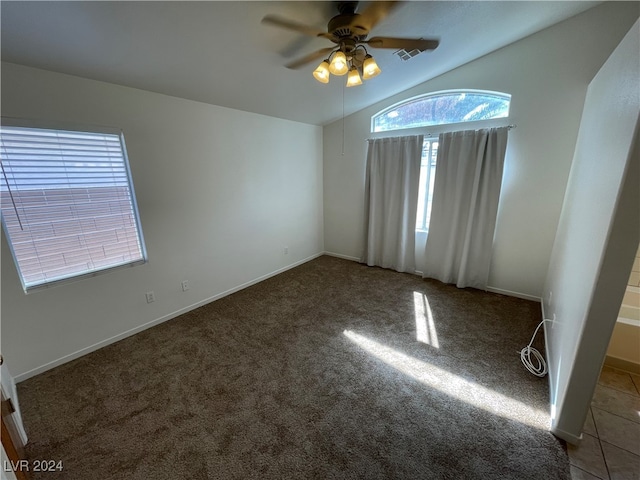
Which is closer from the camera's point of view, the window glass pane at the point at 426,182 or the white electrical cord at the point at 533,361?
the white electrical cord at the point at 533,361

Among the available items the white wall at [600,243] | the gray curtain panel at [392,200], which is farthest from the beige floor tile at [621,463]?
the gray curtain panel at [392,200]

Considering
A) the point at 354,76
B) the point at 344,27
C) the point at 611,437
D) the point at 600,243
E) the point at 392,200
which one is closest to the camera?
the point at 600,243

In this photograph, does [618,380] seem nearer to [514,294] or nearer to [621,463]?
[621,463]

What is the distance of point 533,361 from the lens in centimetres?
207

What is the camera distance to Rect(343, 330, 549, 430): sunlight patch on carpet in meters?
1.61

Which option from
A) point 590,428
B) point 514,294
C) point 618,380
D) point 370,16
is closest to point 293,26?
point 370,16

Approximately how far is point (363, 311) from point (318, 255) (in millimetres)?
2077

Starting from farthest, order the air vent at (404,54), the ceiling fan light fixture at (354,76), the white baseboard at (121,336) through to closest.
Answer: the air vent at (404,54) < the white baseboard at (121,336) < the ceiling fan light fixture at (354,76)

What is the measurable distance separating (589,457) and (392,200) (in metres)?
3.01

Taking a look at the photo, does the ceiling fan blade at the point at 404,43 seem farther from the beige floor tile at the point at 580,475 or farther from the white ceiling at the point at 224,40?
the beige floor tile at the point at 580,475

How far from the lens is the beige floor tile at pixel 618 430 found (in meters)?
1.43

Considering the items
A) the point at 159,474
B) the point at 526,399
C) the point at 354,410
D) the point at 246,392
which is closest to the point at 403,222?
the point at 526,399

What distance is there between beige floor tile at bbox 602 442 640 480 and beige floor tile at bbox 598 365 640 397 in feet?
2.06

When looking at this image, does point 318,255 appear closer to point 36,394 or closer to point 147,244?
point 147,244
